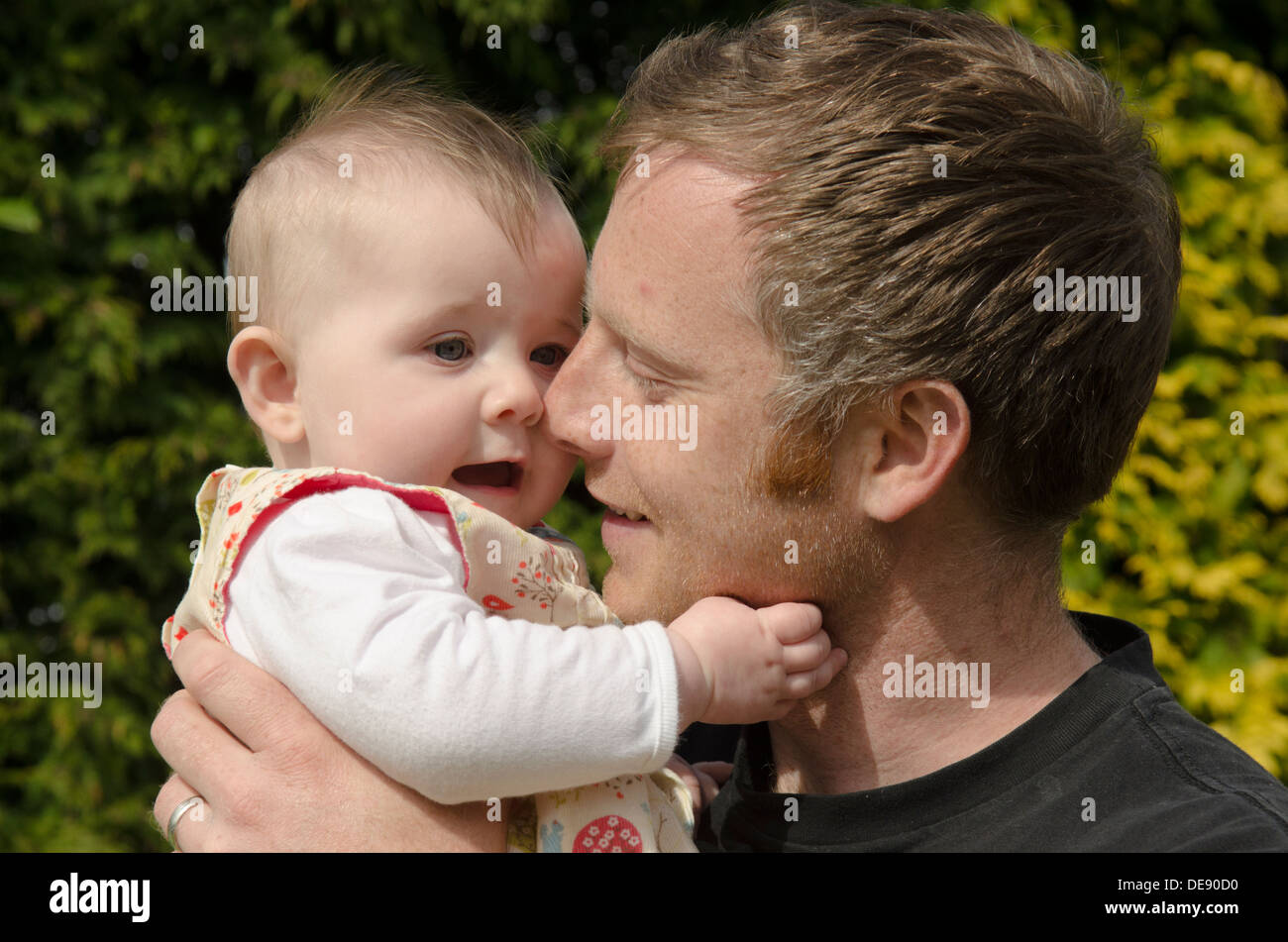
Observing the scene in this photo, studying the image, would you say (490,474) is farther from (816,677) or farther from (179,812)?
(179,812)

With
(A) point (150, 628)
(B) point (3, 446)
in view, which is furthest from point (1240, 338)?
(B) point (3, 446)

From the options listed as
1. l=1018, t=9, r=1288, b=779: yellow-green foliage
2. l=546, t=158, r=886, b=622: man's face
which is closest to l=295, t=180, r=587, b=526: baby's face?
l=546, t=158, r=886, b=622: man's face

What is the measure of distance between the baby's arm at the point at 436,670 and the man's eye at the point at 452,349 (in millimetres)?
379

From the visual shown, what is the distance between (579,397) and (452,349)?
0.81 feet

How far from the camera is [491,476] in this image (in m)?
2.24

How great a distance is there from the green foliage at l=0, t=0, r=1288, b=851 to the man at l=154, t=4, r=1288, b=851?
7.50ft

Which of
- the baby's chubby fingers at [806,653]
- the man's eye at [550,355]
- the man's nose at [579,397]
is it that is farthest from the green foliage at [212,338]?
the baby's chubby fingers at [806,653]

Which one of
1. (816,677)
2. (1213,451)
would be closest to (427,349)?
(816,677)

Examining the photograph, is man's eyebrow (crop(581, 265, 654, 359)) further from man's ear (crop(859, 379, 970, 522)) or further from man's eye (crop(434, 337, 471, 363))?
man's ear (crop(859, 379, 970, 522))

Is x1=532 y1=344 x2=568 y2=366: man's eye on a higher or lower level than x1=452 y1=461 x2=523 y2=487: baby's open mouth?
higher

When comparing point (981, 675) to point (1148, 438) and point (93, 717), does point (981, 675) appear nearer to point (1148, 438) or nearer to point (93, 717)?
point (1148, 438)

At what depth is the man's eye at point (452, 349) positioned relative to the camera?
2.15m

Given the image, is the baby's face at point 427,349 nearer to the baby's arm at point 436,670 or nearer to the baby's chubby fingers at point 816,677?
the baby's arm at point 436,670

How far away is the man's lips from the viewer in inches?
86.9
